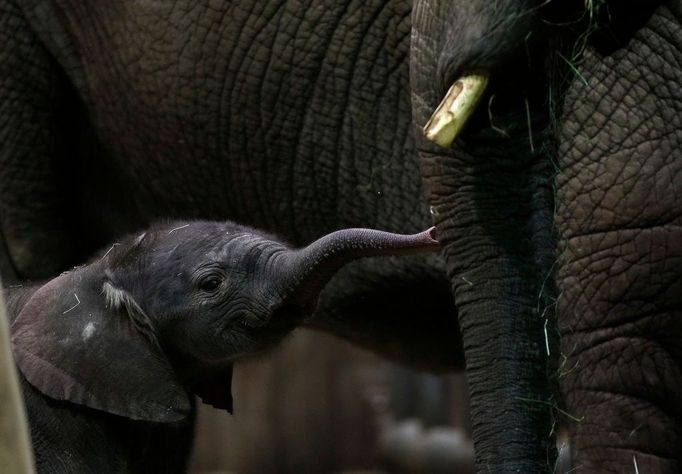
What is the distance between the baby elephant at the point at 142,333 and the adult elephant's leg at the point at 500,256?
36 centimetres

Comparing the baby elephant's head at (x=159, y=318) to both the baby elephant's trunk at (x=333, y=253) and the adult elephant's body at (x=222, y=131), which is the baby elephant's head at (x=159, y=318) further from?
the adult elephant's body at (x=222, y=131)

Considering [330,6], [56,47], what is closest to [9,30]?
[56,47]

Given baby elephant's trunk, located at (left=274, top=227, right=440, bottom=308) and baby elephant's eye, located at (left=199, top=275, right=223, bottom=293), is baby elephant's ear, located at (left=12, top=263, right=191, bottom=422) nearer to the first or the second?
baby elephant's eye, located at (left=199, top=275, right=223, bottom=293)

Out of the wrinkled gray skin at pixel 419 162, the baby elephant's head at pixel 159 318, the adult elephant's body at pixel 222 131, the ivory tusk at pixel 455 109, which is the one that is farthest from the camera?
the adult elephant's body at pixel 222 131

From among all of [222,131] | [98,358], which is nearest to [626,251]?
[98,358]

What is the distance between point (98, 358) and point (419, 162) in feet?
2.84

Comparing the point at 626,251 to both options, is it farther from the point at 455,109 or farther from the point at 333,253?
the point at 333,253

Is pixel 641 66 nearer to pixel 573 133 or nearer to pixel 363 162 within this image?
pixel 573 133

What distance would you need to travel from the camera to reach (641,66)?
3191mm

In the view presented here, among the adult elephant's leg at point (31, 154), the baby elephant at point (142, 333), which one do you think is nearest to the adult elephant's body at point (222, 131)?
the adult elephant's leg at point (31, 154)

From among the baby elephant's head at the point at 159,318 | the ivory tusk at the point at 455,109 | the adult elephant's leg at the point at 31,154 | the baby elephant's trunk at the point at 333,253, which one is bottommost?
the adult elephant's leg at the point at 31,154

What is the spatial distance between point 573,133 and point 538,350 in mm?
481

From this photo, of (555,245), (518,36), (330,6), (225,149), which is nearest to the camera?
(518,36)

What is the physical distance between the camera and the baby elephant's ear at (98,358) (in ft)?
11.4
